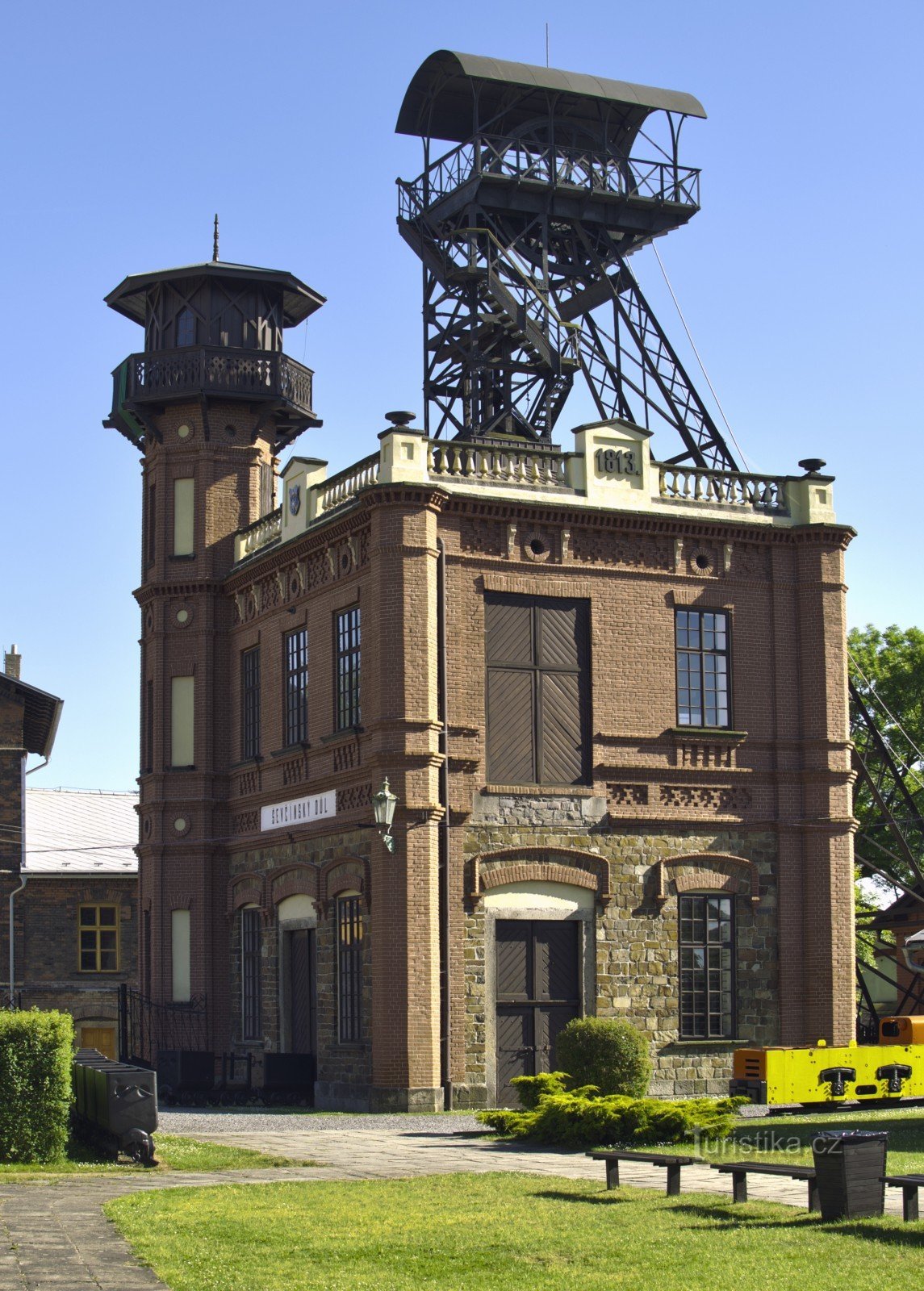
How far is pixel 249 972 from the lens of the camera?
112ft

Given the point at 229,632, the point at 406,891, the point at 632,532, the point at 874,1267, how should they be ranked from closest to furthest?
the point at 874,1267, the point at 406,891, the point at 632,532, the point at 229,632

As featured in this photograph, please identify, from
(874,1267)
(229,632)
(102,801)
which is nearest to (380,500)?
(229,632)

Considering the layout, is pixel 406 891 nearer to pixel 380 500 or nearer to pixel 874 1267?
pixel 380 500

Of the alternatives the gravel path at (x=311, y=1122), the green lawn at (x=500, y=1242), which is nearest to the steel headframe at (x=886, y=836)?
the gravel path at (x=311, y=1122)

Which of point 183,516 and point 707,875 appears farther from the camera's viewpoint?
A: point 183,516

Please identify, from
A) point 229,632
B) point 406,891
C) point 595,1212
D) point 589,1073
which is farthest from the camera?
point 229,632

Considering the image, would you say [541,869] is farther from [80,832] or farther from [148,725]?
[80,832]

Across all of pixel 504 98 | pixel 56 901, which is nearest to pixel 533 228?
pixel 504 98

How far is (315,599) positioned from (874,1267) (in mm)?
20810

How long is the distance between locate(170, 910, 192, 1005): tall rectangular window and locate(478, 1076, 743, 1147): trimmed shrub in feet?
49.5

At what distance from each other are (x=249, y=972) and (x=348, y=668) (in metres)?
7.28

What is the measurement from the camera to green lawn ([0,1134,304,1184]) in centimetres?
1733

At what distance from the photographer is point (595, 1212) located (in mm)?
14711

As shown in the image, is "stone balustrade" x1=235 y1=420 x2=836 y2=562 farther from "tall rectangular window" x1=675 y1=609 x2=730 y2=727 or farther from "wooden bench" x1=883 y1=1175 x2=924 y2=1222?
"wooden bench" x1=883 y1=1175 x2=924 y2=1222
